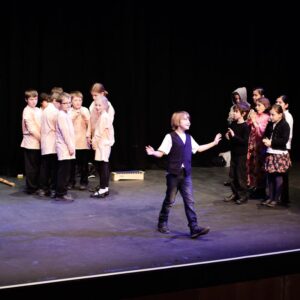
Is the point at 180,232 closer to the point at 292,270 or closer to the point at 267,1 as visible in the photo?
Answer: the point at 292,270

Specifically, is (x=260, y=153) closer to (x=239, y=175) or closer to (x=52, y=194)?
(x=239, y=175)

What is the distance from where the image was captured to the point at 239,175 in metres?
6.59

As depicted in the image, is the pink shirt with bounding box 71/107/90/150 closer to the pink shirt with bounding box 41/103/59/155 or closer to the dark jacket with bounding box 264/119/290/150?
the pink shirt with bounding box 41/103/59/155

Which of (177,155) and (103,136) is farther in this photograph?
(103,136)

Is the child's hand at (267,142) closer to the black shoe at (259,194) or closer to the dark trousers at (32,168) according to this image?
the black shoe at (259,194)

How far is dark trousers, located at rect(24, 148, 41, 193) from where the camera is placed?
23.3 ft

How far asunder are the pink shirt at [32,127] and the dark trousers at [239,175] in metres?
2.34

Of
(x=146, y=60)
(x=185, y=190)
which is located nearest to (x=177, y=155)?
(x=185, y=190)

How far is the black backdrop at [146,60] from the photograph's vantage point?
8125 mm

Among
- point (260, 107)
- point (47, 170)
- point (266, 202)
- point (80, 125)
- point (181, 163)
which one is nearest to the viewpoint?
point (181, 163)

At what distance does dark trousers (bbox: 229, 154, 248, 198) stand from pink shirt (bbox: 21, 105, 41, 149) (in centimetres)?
234

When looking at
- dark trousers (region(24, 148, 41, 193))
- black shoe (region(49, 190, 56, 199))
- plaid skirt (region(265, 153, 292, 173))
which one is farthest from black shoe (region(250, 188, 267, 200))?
dark trousers (region(24, 148, 41, 193))

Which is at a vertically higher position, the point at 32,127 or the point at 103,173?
the point at 32,127

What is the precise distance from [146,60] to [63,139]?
9.58ft
